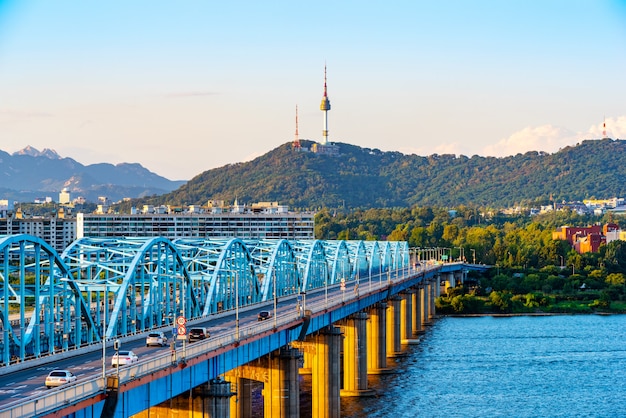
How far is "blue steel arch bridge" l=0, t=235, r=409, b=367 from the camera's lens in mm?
53938

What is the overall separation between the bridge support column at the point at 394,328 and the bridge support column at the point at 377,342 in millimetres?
11689

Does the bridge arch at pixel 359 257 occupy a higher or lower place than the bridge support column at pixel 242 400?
higher

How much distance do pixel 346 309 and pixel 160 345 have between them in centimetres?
3552

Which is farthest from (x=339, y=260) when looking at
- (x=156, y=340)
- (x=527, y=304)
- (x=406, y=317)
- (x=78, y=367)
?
(x=78, y=367)

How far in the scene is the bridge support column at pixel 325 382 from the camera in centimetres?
8144

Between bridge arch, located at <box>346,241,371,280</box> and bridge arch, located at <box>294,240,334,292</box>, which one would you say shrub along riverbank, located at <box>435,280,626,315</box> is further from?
bridge arch, located at <box>294,240,334,292</box>

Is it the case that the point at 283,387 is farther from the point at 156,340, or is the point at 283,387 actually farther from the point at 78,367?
the point at 78,367

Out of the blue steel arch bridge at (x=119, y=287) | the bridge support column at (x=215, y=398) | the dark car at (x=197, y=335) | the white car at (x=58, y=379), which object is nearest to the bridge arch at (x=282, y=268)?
the blue steel arch bridge at (x=119, y=287)

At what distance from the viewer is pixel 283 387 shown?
68.6m

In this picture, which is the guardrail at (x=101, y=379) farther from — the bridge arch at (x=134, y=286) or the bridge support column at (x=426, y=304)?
the bridge support column at (x=426, y=304)

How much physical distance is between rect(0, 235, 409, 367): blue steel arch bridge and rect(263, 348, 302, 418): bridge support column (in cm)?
530

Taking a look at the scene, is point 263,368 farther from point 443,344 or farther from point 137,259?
point 443,344

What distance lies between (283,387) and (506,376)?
133 ft

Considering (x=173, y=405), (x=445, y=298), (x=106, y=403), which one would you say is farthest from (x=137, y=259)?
(x=445, y=298)
